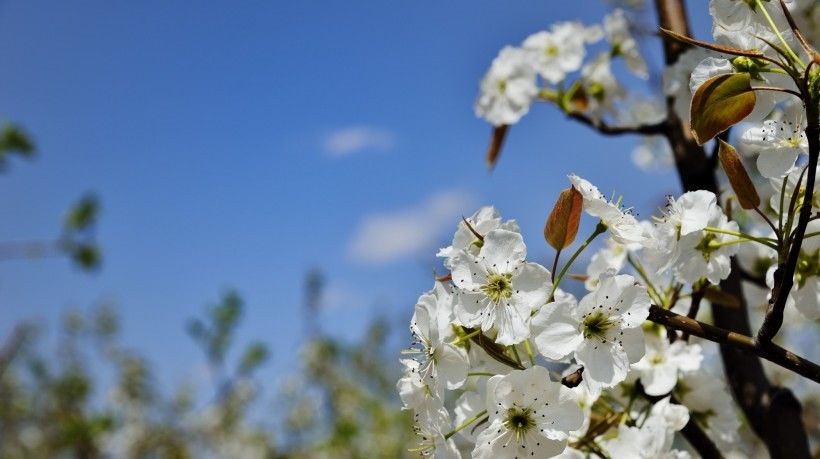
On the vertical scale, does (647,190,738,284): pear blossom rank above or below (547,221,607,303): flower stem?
below

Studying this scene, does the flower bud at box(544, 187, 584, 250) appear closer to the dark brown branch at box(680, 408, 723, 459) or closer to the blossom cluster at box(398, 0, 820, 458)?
the blossom cluster at box(398, 0, 820, 458)

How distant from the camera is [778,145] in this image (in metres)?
0.69

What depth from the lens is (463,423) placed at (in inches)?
28.9

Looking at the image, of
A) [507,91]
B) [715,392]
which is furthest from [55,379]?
[715,392]

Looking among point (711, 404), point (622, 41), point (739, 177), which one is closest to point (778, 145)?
point (739, 177)

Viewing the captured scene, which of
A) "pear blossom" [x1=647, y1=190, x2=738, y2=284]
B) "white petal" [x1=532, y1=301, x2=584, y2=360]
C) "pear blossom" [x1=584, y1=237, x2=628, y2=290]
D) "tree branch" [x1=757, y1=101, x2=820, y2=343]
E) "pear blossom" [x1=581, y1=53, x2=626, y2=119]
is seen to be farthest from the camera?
"pear blossom" [x1=581, y1=53, x2=626, y2=119]

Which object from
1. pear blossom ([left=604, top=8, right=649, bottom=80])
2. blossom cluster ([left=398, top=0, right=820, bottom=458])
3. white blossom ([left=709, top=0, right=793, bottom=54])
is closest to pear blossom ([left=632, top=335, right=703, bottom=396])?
blossom cluster ([left=398, top=0, right=820, bottom=458])

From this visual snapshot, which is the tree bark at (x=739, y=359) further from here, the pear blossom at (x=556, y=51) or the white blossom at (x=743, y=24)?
the white blossom at (x=743, y=24)

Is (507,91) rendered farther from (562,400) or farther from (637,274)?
(562,400)

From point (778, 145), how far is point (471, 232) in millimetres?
286

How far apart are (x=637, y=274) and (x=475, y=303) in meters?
0.28

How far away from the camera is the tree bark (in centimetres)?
92

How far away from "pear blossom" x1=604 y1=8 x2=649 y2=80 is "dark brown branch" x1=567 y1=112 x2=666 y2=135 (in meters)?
0.16

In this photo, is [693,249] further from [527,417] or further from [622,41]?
[622,41]
